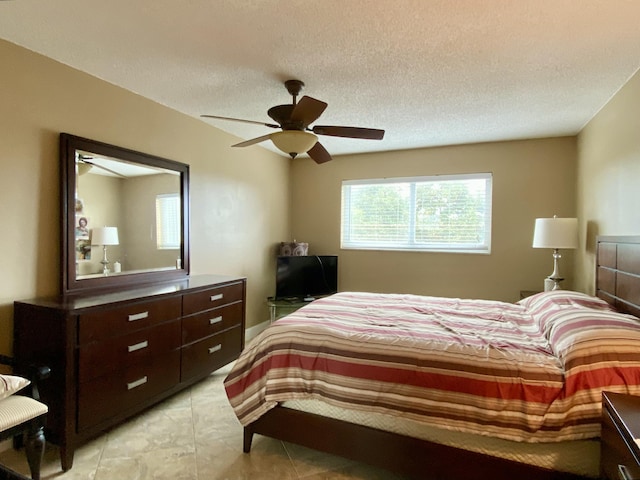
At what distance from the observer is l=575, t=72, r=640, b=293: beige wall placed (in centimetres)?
240

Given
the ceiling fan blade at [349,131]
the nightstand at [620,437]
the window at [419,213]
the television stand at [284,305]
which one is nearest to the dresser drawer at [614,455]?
the nightstand at [620,437]

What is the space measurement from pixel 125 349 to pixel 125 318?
0.20 m

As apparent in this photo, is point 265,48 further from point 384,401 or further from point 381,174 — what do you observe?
point 381,174

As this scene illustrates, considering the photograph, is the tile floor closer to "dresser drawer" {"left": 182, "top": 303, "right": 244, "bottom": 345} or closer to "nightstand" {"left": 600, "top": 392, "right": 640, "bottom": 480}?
"dresser drawer" {"left": 182, "top": 303, "right": 244, "bottom": 345}

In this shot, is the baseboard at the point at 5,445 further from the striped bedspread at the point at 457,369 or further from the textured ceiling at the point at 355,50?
the textured ceiling at the point at 355,50

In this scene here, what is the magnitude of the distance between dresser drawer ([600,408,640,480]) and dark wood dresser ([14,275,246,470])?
2518mm

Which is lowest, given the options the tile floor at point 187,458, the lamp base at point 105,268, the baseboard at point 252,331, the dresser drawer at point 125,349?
the tile floor at point 187,458

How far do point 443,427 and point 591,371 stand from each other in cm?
70

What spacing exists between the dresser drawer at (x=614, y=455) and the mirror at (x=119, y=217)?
299 centimetres

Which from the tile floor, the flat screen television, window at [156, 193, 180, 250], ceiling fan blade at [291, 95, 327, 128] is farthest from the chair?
the flat screen television

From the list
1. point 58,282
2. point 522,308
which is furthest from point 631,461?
point 58,282

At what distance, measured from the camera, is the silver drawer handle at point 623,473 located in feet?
3.89

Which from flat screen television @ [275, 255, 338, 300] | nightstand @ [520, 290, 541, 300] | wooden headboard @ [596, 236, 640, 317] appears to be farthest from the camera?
flat screen television @ [275, 255, 338, 300]

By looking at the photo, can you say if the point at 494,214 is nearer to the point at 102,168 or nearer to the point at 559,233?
the point at 559,233
